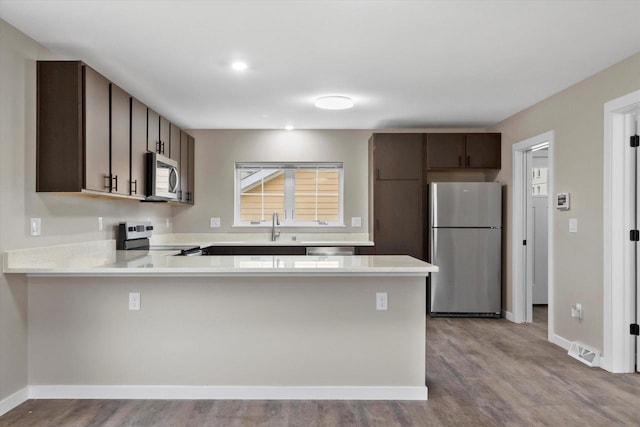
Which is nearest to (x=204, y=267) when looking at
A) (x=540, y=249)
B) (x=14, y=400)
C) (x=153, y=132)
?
(x=14, y=400)

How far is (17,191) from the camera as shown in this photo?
2.71 meters

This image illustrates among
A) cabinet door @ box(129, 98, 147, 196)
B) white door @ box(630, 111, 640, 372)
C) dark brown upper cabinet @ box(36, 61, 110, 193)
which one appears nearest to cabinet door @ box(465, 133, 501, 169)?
white door @ box(630, 111, 640, 372)

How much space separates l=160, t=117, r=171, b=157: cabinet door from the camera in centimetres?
451

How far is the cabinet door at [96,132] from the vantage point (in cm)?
293

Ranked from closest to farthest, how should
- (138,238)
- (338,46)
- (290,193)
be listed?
(338,46), (138,238), (290,193)

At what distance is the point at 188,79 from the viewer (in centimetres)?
376

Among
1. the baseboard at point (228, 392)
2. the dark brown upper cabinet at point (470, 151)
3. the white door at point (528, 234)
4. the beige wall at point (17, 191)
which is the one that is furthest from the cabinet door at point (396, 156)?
the beige wall at point (17, 191)

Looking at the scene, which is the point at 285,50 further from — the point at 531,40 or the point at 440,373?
the point at 440,373

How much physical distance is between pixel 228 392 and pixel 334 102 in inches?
105

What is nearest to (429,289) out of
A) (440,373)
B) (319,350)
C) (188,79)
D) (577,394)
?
(440,373)

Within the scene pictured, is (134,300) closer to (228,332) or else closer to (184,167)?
(228,332)

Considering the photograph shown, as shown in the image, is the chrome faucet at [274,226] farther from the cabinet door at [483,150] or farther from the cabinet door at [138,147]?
the cabinet door at [483,150]

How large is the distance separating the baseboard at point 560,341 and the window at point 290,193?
2859 mm

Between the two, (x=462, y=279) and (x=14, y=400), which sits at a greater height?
(x=462, y=279)
